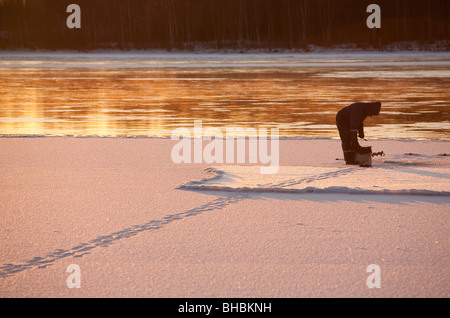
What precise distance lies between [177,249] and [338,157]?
4.64 meters

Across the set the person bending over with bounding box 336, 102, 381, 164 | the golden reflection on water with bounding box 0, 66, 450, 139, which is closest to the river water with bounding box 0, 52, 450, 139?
the golden reflection on water with bounding box 0, 66, 450, 139

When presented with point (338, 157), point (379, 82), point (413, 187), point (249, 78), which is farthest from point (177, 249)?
point (249, 78)

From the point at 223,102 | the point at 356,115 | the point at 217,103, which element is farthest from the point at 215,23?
the point at 356,115

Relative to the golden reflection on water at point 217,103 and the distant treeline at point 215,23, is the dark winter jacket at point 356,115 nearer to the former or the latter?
the golden reflection on water at point 217,103

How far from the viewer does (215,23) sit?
63.8 meters

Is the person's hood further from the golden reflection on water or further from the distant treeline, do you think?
the distant treeline

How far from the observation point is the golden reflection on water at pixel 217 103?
42.2 feet

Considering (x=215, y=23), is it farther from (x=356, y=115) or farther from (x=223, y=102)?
(x=356, y=115)

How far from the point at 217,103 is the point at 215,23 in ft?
157

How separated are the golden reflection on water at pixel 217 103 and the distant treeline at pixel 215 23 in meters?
32.9

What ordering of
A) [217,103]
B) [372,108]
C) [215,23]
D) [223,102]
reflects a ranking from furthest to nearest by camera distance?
[215,23], [223,102], [217,103], [372,108]

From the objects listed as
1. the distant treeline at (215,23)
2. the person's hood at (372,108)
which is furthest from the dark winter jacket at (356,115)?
the distant treeline at (215,23)

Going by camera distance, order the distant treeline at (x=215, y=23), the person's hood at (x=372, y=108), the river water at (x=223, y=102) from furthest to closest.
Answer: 1. the distant treeline at (x=215, y=23)
2. the river water at (x=223, y=102)
3. the person's hood at (x=372, y=108)

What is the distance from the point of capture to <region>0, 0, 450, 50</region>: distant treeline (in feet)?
193
